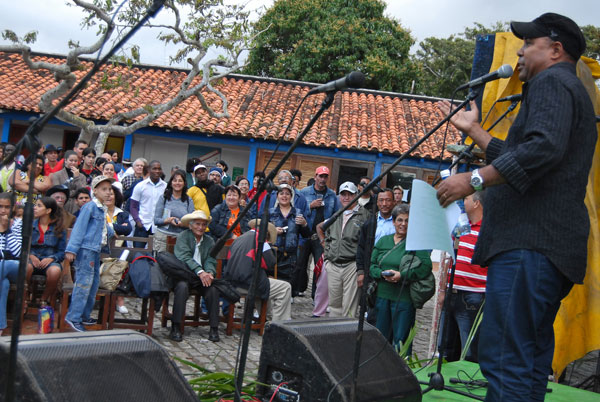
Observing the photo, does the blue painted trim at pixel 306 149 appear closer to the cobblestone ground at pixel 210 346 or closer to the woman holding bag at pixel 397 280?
the cobblestone ground at pixel 210 346

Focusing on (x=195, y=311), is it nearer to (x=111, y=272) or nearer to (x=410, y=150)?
(x=111, y=272)

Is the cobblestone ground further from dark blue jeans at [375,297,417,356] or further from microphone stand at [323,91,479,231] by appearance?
microphone stand at [323,91,479,231]

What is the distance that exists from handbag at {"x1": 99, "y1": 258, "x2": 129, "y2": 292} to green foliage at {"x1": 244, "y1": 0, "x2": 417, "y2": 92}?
21500 mm

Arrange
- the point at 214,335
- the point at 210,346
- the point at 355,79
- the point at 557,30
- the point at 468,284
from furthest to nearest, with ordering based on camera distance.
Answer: the point at 214,335 < the point at 210,346 < the point at 468,284 < the point at 557,30 < the point at 355,79

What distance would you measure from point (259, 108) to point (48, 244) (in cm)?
1481

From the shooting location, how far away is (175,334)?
652 cm

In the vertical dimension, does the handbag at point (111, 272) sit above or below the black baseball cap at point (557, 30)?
below

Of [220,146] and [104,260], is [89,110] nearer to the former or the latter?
[220,146]

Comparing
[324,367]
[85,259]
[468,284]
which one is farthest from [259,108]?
[324,367]

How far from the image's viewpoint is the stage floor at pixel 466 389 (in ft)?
13.0

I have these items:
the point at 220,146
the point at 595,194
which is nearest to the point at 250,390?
the point at 595,194

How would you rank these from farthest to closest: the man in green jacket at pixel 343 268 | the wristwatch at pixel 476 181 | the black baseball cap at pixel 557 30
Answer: the man in green jacket at pixel 343 268 → the black baseball cap at pixel 557 30 → the wristwatch at pixel 476 181

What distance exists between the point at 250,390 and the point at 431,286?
2.59 metres

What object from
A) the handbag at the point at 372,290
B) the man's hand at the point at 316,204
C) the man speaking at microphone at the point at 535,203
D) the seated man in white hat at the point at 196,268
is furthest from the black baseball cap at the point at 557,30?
the man's hand at the point at 316,204
